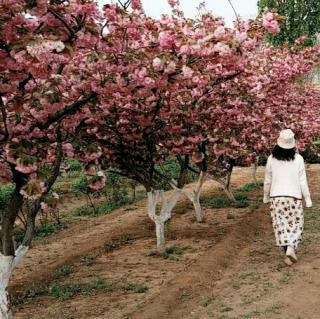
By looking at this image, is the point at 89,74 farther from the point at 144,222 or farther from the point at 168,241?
the point at 144,222

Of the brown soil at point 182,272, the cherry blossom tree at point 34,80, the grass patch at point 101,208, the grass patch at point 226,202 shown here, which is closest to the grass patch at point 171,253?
the brown soil at point 182,272

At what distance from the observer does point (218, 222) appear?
14.3 m

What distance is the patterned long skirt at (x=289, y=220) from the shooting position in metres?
8.62

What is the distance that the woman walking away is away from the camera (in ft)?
28.1

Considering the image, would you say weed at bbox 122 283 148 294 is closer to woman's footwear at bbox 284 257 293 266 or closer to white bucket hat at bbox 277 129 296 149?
woman's footwear at bbox 284 257 293 266

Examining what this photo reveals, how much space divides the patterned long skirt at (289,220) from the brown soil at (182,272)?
0.44m

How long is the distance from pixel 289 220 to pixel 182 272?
2.10 metres

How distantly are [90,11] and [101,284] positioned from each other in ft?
17.4

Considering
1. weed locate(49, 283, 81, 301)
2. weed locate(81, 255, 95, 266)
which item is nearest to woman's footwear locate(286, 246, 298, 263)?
weed locate(49, 283, 81, 301)

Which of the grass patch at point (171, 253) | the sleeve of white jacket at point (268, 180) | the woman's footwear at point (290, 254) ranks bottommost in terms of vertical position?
the grass patch at point (171, 253)

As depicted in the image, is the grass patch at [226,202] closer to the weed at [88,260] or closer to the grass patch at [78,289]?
the weed at [88,260]

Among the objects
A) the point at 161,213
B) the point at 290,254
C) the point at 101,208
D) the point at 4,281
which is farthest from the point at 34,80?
the point at 101,208

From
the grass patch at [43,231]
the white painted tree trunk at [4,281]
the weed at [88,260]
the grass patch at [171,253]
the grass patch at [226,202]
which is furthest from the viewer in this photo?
the grass patch at [226,202]

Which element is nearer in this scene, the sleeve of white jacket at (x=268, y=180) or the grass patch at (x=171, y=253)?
the sleeve of white jacket at (x=268, y=180)
